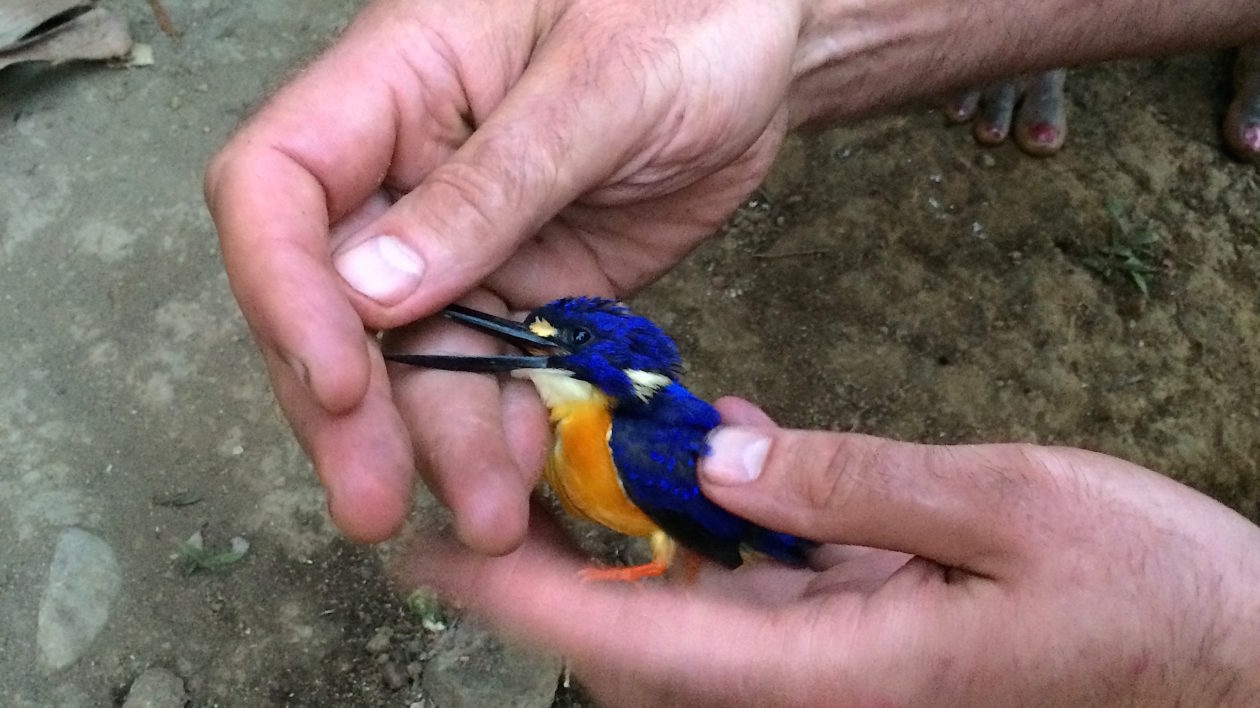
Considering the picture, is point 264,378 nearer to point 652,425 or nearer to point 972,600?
point 652,425

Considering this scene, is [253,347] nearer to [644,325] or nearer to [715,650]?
[644,325]

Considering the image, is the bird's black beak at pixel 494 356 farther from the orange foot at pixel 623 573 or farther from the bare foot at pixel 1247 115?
the bare foot at pixel 1247 115

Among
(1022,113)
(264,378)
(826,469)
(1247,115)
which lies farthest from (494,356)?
(1247,115)

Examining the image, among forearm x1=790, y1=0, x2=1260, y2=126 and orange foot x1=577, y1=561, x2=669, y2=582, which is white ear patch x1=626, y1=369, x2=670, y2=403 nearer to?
orange foot x1=577, y1=561, x2=669, y2=582

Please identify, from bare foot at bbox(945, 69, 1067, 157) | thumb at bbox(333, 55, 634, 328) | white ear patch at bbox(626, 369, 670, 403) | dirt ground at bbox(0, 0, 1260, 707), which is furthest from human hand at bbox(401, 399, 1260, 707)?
bare foot at bbox(945, 69, 1067, 157)

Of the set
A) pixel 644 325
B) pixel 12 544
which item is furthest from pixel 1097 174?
pixel 12 544

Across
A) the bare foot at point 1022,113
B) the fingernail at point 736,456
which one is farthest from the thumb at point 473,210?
the bare foot at point 1022,113
